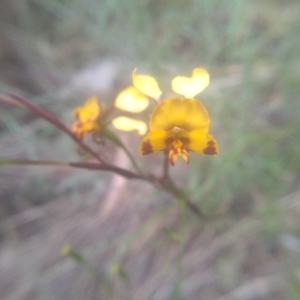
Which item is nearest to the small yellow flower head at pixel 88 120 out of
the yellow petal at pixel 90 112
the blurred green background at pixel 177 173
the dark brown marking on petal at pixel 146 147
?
the yellow petal at pixel 90 112

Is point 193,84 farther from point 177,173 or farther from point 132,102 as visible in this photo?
point 177,173

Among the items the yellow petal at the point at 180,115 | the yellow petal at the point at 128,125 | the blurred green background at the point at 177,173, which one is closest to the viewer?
the yellow petal at the point at 180,115

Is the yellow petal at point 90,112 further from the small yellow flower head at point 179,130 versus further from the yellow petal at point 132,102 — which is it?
the small yellow flower head at point 179,130

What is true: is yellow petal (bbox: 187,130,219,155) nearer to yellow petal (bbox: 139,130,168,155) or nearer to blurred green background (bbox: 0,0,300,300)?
yellow petal (bbox: 139,130,168,155)

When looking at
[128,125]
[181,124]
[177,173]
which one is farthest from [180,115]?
[177,173]

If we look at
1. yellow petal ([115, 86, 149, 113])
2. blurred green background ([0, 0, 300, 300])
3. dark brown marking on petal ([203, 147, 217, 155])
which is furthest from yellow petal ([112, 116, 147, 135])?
blurred green background ([0, 0, 300, 300])

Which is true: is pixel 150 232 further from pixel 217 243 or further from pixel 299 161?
pixel 299 161
